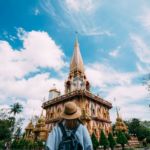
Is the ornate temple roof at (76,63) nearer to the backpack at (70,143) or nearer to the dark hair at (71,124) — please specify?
the dark hair at (71,124)

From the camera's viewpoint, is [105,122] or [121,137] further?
[105,122]

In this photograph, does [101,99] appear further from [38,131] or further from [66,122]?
[66,122]

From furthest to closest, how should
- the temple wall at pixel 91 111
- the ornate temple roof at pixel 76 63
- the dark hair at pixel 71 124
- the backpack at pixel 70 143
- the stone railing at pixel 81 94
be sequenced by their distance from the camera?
the ornate temple roof at pixel 76 63 → the stone railing at pixel 81 94 → the temple wall at pixel 91 111 → the dark hair at pixel 71 124 → the backpack at pixel 70 143

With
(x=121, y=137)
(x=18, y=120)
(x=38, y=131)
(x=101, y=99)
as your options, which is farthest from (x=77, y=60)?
(x=18, y=120)

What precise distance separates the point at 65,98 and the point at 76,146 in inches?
804

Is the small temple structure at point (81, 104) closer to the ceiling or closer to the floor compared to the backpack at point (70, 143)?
closer to the ceiling

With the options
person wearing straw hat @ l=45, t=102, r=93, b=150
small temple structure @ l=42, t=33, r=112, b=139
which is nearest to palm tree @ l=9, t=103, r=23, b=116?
small temple structure @ l=42, t=33, r=112, b=139

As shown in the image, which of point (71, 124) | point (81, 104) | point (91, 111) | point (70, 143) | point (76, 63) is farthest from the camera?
point (76, 63)

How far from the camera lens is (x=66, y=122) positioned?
2.53 metres

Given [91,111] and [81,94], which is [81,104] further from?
[91,111]

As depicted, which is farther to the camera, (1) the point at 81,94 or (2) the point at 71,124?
(1) the point at 81,94

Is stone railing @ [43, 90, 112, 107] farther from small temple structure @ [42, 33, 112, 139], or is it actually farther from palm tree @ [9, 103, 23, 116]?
palm tree @ [9, 103, 23, 116]

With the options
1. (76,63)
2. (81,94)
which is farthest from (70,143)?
(76,63)

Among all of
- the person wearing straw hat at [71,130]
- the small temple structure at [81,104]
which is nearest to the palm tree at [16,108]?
the small temple structure at [81,104]
